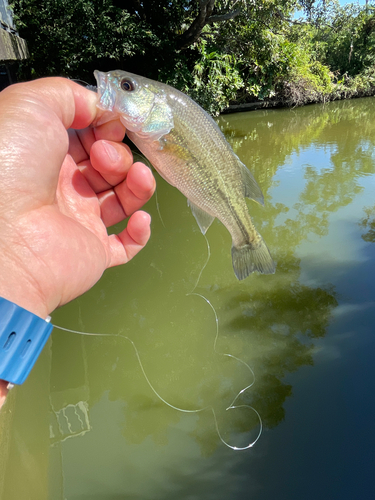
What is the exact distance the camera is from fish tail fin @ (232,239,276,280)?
246 centimetres

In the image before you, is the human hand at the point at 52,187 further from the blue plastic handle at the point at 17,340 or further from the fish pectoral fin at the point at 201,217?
the fish pectoral fin at the point at 201,217

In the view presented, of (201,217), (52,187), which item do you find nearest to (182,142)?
(201,217)

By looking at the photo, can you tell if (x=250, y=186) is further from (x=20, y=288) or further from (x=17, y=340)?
(x=17, y=340)

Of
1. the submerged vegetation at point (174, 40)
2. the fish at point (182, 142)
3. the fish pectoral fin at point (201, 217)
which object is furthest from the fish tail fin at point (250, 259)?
the submerged vegetation at point (174, 40)

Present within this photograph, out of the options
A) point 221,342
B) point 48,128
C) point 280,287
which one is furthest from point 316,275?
point 48,128

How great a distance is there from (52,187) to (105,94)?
577 millimetres

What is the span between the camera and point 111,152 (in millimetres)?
1741

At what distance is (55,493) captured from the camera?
2.25 m

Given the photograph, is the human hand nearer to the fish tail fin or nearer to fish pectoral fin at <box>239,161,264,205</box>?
fish pectoral fin at <box>239,161,264,205</box>

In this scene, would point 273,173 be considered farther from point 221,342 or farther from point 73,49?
point 73,49

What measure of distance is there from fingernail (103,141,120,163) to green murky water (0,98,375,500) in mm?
2000

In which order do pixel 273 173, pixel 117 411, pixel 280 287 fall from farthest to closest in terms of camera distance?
pixel 273 173
pixel 280 287
pixel 117 411

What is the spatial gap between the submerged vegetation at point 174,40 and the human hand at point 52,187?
10838 mm

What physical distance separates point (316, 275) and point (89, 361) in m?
2.93
